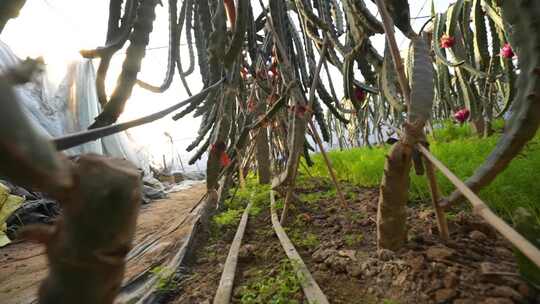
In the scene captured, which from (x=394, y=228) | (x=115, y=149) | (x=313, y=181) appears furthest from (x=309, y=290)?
(x=115, y=149)

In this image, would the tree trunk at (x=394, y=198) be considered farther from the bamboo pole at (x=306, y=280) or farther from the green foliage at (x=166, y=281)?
the green foliage at (x=166, y=281)

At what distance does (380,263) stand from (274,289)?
9.7 inches

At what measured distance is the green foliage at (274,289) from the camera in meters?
0.71

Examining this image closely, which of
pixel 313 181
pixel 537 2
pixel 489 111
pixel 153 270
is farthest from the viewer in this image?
pixel 313 181

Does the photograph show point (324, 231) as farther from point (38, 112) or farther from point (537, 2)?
point (38, 112)

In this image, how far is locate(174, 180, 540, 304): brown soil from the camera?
1.91ft

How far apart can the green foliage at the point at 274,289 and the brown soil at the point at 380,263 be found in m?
0.02

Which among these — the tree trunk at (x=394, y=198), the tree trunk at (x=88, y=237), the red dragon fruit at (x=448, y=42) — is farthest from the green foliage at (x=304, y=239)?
the red dragon fruit at (x=448, y=42)

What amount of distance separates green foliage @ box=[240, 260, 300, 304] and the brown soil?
0.05 feet

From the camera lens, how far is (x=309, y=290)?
68 cm

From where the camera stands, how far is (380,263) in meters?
0.71

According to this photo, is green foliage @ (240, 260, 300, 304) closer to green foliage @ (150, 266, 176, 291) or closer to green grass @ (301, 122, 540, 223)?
green foliage @ (150, 266, 176, 291)

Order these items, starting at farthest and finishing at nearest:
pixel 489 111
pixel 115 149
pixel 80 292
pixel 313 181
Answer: pixel 115 149
pixel 313 181
pixel 489 111
pixel 80 292

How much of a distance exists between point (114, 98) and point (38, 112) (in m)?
3.98
